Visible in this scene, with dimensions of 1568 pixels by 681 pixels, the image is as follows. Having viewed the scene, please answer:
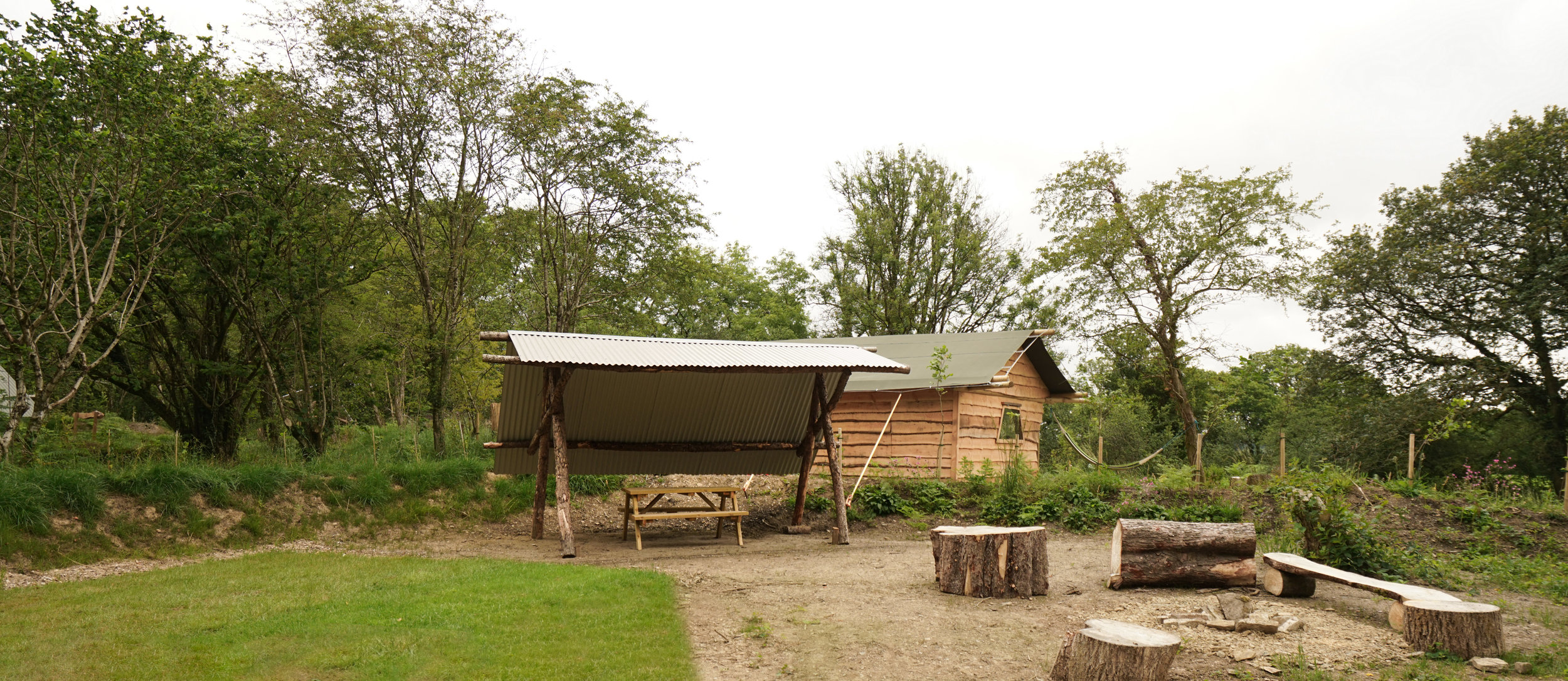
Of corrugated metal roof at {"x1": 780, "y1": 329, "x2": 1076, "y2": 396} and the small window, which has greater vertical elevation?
corrugated metal roof at {"x1": 780, "y1": 329, "x2": 1076, "y2": 396}

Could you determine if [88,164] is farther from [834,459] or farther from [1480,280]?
[1480,280]

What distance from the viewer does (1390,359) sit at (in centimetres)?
2219

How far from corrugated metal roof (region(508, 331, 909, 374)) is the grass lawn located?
2.44 meters

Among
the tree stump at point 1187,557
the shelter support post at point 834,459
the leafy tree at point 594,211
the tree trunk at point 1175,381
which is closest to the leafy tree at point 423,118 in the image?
the leafy tree at point 594,211

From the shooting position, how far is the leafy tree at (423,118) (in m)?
13.1

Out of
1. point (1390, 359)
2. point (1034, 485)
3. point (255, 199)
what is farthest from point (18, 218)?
point (1390, 359)

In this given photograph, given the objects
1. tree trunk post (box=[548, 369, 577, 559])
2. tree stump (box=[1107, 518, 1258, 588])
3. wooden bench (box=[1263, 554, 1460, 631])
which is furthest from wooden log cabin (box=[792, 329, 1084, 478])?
wooden bench (box=[1263, 554, 1460, 631])

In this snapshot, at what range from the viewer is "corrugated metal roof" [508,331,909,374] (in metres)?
9.21

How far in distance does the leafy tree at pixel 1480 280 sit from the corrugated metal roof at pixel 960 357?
9.24 metres

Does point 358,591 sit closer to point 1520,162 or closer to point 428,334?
point 428,334

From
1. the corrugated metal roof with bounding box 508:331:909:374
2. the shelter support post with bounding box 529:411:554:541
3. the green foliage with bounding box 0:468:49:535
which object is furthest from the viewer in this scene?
the shelter support post with bounding box 529:411:554:541

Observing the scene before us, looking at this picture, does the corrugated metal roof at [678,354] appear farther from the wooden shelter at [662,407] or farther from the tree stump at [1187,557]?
the tree stump at [1187,557]

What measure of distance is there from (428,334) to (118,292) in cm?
444

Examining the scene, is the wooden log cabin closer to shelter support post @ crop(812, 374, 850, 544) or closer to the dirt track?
shelter support post @ crop(812, 374, 850, 544)
